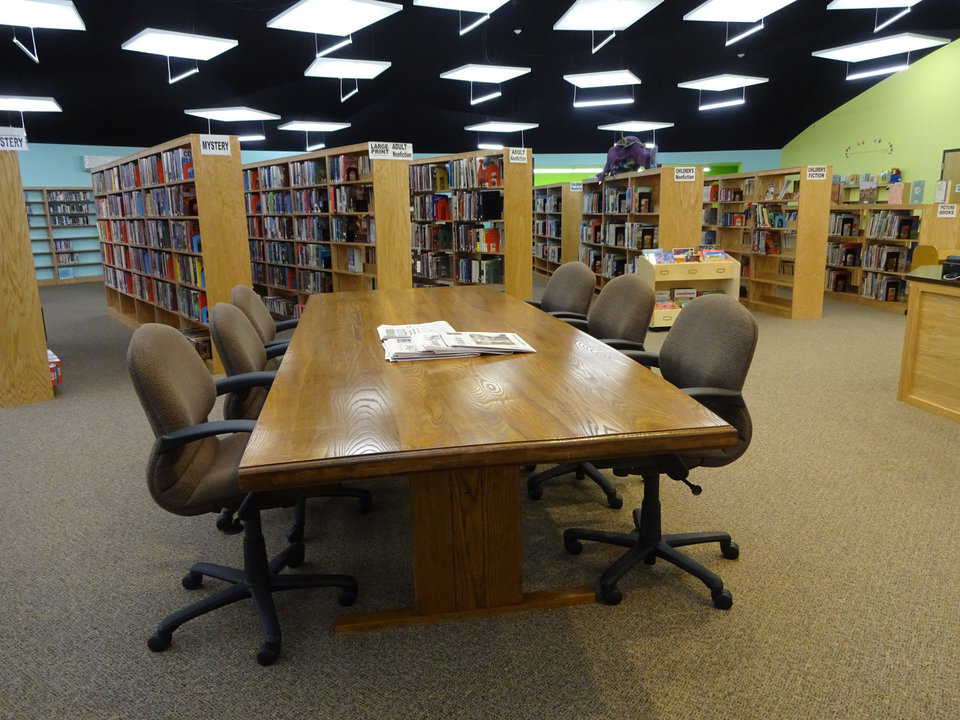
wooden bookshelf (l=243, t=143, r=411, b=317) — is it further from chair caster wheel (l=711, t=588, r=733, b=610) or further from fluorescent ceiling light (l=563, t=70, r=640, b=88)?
chair caster wheel (l=711, t=588, r=733, b=610)

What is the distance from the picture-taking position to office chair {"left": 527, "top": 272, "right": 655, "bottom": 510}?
9.95 ft

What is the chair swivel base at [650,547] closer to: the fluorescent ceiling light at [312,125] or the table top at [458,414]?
the table top at [458,414]

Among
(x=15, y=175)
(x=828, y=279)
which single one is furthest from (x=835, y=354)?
(x=15, y=175)

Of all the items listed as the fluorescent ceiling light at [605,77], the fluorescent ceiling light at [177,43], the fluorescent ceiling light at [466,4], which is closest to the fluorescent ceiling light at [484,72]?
the fluorescent ceiling light at [605,77]

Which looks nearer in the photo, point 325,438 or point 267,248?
point 325,438

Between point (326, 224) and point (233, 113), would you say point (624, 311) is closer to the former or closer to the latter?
point (326, 224)

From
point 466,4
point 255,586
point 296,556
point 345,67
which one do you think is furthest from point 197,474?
point 345,67

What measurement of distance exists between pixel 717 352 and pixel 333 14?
508 cm

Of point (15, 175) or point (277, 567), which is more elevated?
point (15, 175)

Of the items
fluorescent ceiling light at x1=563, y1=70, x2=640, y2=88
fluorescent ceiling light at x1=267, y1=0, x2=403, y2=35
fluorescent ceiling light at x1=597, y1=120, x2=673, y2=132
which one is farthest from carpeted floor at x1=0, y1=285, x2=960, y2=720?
fluorescent ceiling light at x1=597, y1=120, x2=673, y2=132

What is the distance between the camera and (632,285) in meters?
3.20

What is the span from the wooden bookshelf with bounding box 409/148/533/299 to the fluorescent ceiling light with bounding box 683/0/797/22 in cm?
208

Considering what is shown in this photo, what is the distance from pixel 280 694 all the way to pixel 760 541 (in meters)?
1.90

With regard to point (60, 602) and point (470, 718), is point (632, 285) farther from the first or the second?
point (60, 602)
